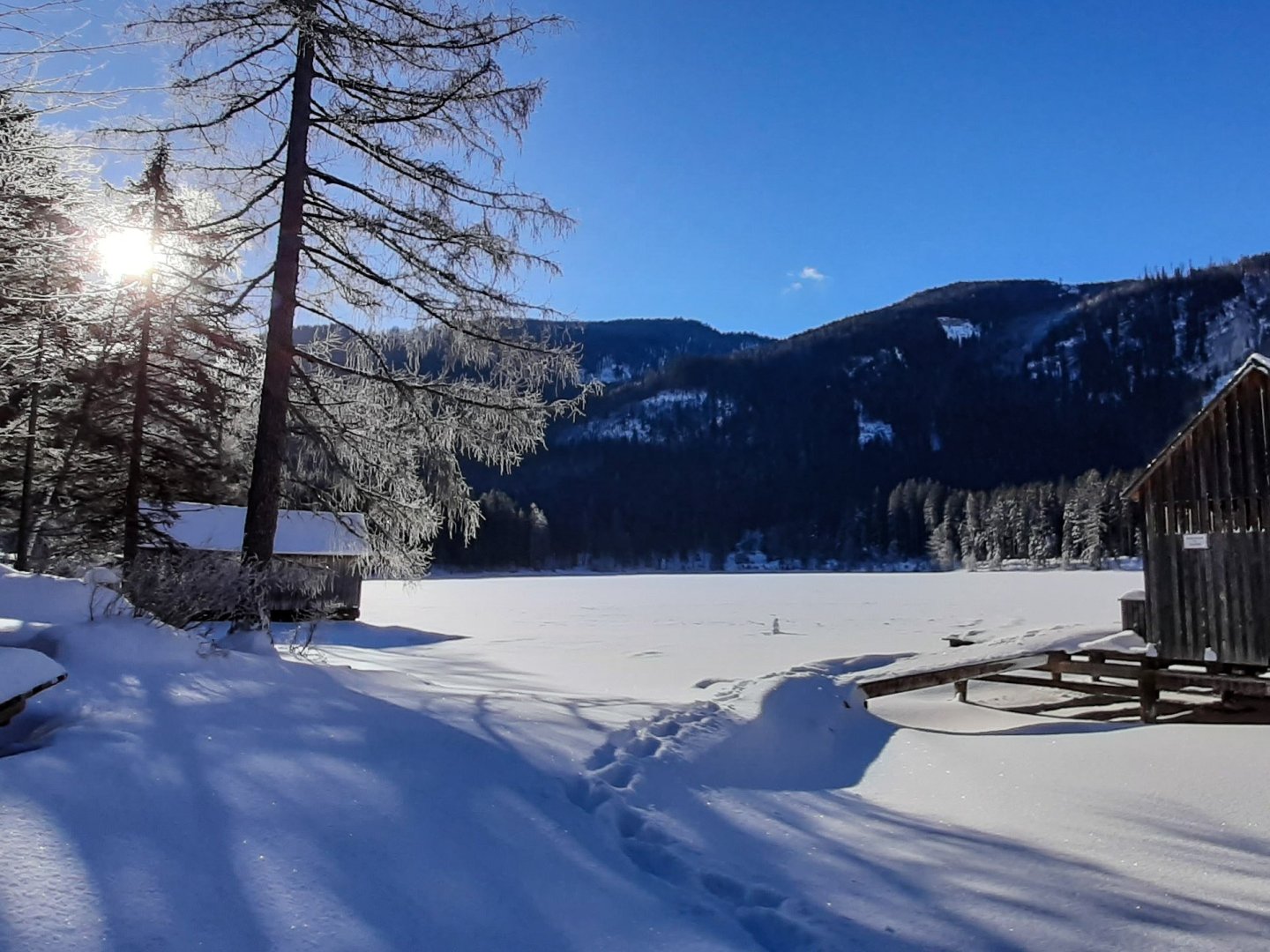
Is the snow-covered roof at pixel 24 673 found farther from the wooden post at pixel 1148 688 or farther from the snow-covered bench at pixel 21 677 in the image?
the wooden post at pixel 1148 688

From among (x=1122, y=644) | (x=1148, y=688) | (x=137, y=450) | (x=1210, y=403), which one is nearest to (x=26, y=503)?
(x=137, y=450)

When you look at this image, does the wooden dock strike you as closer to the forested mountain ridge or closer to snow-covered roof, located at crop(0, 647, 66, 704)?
snow-covered roof, located at crop(0, 647, 66, 704)

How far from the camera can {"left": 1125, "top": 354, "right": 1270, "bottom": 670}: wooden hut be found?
32.5 feet

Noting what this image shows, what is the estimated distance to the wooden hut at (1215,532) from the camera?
9906 millimetres

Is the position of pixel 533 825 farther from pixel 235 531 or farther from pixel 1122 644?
pixel 235 531

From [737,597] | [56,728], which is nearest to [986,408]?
[737,597]

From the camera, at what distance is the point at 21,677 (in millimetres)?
3324

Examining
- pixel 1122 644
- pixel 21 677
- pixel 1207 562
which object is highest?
pixel 1207 562

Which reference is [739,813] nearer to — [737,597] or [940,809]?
[940,809]

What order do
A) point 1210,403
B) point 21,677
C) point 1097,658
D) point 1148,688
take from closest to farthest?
1. point 21,677
2. point 1210,403
3. point 1148,688
4. point 1097,658

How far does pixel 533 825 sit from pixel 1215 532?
10601 millimetres

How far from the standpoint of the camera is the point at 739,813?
450 centimetres

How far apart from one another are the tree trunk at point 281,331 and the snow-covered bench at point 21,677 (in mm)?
4321

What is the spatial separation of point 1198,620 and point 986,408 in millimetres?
207031
